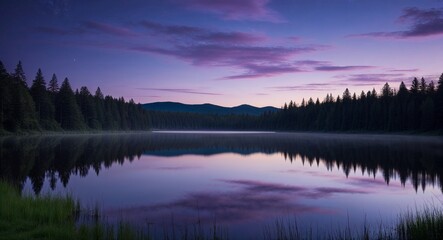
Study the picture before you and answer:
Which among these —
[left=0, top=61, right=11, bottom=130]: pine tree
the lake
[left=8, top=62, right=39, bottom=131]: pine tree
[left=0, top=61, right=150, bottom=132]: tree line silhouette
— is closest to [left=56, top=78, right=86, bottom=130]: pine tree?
[left=0, top=61, right=150, bottom=132]: tree line silhouette

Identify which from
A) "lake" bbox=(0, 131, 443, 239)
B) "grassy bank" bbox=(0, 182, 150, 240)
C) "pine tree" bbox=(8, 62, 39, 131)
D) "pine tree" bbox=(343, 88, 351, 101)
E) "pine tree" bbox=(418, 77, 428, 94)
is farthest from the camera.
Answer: "pine tree" bbox=(343, 88, 351, 101)

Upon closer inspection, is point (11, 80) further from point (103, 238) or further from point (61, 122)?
point (103, 238)

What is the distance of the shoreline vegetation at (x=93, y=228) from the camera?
Answer: 448 inches

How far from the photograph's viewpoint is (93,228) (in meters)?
12.2

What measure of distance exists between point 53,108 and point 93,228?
101260 mm

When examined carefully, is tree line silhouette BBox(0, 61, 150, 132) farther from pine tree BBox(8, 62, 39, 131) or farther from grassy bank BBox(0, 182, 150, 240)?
grassy bank BBox(0, 182, 150, 240)

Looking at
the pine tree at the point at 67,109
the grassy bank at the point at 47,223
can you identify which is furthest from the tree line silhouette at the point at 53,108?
the grassy bank at the point at 47,223

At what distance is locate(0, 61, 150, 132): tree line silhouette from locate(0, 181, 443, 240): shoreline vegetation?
72725mm

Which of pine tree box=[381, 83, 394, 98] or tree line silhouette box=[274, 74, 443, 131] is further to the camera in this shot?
pine tree box=[381, 83, 394, 98]

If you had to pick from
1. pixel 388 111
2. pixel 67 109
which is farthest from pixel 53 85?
pixel 388 111

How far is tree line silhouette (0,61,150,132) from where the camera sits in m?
81.6

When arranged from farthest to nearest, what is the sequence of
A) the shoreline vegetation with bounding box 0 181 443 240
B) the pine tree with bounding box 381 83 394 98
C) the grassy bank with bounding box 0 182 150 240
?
the pine tree with bounding box 381 83 394 98 → the shoreline vegetation with bounding box 0 181 443 240 → the grassy bank with bounding box 0 182 150 240

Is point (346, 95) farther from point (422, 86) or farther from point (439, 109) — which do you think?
point (439, 109)

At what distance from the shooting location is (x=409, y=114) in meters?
112
